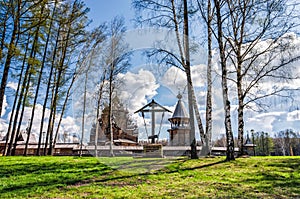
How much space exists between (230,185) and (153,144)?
225 cm

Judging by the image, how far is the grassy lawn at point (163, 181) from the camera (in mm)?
5711

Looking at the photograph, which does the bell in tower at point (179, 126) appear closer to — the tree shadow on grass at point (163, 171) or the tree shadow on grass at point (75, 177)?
the tree shadow on grass at point (163, 171)

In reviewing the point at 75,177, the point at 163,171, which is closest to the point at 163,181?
the point at 163,171

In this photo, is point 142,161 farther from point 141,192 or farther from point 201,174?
point 141,192

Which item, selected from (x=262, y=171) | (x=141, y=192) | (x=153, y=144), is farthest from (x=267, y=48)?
(x=141, y=192)

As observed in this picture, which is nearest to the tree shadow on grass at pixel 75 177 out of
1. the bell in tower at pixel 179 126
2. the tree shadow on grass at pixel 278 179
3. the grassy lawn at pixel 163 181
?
the grassy lawn at pixel 163 181

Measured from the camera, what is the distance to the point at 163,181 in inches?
270

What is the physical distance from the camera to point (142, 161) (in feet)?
30.4

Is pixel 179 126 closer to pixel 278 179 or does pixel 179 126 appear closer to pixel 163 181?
pixel 163 181

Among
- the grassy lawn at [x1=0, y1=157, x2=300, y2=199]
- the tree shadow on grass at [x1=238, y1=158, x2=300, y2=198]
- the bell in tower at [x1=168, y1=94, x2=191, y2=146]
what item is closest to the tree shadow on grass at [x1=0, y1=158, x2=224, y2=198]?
the grassy lawn at [x1=0, y1=157, x2=300, y2=199]

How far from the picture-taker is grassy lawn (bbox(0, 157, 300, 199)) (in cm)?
571

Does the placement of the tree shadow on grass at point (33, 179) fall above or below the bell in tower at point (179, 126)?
below

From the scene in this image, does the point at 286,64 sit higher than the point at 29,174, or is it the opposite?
the point at 286,64

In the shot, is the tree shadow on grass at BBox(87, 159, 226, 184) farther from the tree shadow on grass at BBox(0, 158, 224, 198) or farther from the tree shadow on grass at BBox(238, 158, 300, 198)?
the tree shadow on grass at BBox(238, 158, 300, 198)
